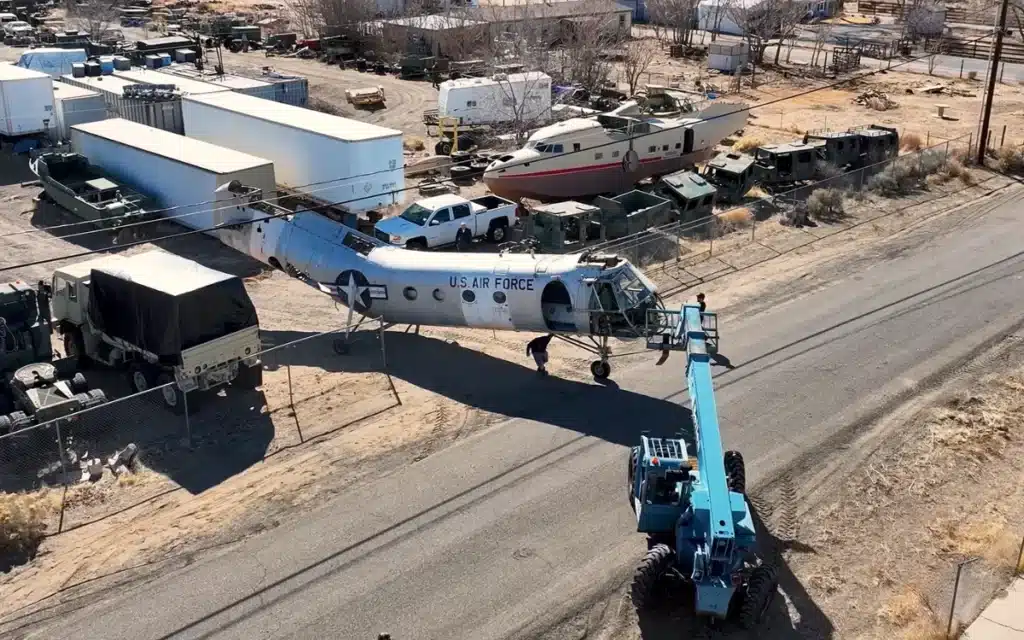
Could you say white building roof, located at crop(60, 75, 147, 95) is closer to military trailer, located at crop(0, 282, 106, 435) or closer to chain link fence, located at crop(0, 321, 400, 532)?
military trailer, located at crop(0, 282, 106, 435)

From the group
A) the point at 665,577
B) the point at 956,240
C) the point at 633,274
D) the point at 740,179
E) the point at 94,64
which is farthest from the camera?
the point at 94,64

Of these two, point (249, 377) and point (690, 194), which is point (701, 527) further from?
point (690, 194)

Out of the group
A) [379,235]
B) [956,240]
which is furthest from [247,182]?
[956,240]

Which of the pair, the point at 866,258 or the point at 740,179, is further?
the point at 740,179

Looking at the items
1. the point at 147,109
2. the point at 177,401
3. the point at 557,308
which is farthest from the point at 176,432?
the point at 147,109

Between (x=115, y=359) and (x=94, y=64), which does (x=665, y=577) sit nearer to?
(x=115, y=359)

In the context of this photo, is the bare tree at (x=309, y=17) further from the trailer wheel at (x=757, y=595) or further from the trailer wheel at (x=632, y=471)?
the trailer wheel at (x=757, y=595)

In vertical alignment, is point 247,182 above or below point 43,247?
above
